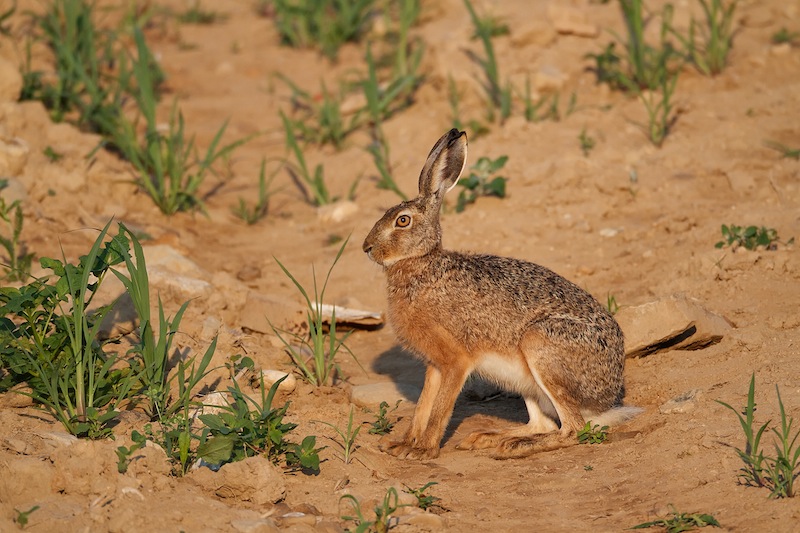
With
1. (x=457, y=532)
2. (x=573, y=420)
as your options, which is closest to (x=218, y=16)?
(x=573, y=420)

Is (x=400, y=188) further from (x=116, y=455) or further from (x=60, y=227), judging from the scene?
(x=116, y=455)

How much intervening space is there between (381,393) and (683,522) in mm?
2365

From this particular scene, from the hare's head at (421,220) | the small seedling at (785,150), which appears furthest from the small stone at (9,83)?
the small seedling at (785,150)

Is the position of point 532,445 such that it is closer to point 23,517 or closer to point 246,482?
point 246,482

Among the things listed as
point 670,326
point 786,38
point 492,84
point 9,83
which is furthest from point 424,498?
point 786,38

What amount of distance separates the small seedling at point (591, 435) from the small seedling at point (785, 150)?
399 cm

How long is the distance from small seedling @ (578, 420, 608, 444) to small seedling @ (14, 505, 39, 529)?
9.59 feet

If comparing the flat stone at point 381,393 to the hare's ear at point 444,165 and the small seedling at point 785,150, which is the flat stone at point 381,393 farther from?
the small seedling at point 785,150

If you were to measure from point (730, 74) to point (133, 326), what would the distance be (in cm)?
675

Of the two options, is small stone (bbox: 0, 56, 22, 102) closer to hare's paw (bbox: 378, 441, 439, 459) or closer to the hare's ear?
the hare's ear

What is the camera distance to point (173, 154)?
847 centimetres

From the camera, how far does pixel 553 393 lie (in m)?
5.45

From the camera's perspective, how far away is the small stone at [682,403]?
5.35m

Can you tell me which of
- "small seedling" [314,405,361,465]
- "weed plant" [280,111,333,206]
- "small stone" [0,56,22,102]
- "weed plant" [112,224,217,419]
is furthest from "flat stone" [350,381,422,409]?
"small stone" [0,56,22,102]
